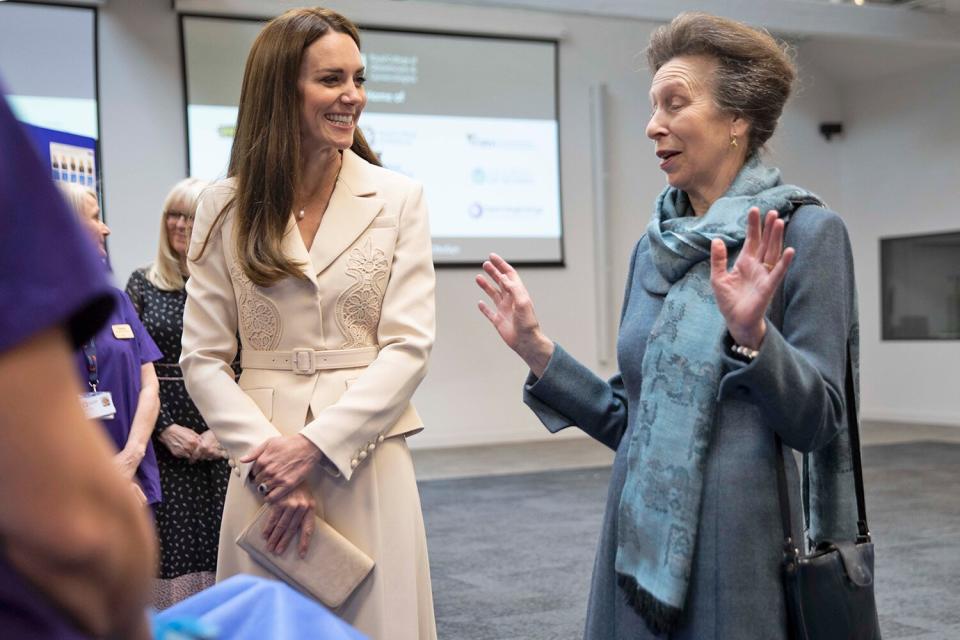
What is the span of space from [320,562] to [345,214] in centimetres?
64

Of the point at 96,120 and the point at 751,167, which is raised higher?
the point at 96,120

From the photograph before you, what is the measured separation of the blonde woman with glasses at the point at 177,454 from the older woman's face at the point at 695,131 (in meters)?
2.13

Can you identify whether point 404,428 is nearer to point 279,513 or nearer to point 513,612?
point 279,513

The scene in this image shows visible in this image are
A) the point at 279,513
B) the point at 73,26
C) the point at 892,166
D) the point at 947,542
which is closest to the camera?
the point at 279,513

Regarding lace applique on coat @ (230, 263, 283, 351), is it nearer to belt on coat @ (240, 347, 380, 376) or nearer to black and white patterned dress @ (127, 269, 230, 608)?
belt on coat @ (240, 347, 380, 376)

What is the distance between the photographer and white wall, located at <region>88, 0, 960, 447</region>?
979cm

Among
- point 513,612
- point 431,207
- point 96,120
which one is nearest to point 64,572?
point 513,612

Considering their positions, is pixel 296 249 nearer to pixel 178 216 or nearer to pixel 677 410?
pixel 677 410

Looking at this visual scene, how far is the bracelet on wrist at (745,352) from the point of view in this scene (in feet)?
4.91

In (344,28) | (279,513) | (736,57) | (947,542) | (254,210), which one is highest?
(344,28)

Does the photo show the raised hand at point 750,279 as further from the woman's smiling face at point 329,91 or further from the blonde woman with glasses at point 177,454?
the blonde woman with glasses at point 177,454

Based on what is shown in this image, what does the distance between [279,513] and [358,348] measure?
33 cm

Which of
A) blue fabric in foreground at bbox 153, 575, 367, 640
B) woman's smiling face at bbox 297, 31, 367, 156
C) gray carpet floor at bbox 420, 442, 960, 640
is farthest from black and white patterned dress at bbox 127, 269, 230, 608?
blue fabric in foreground at bbox 153, 575, 367, 640

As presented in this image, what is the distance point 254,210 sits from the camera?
6.83 feet
